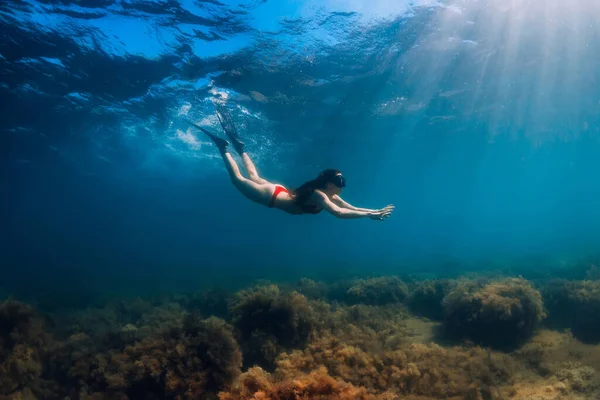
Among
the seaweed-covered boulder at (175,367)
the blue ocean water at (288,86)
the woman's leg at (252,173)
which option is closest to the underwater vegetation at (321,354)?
the seaweed-covered boulder at (175,367)

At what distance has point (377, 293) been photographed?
12.3 metres

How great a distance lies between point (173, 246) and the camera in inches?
5379

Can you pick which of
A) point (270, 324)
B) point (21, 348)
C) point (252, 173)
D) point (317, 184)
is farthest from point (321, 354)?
point (21, 348)

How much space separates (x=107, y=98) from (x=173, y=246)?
127432mm

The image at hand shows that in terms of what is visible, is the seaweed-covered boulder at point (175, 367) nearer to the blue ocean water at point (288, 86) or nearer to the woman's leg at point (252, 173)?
the woman's leg at point (252, 173)

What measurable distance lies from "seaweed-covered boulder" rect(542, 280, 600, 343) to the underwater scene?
0.06 metres

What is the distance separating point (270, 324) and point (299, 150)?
84.8 feet

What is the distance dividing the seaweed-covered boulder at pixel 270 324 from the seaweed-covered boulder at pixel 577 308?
6866 mm

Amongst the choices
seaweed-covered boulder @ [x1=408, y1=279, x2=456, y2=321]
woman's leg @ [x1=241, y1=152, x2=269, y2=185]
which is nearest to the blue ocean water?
woman's leg @ [x1=241, y1=152, x2=269, y2=185]

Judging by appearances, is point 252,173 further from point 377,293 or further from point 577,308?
point 577,308

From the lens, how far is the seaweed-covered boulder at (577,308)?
788cm

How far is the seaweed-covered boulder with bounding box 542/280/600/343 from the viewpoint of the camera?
25.9ft

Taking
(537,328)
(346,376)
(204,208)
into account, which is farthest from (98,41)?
(204,208)

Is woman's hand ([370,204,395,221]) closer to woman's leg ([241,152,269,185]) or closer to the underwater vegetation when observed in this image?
the underwater vegetation
